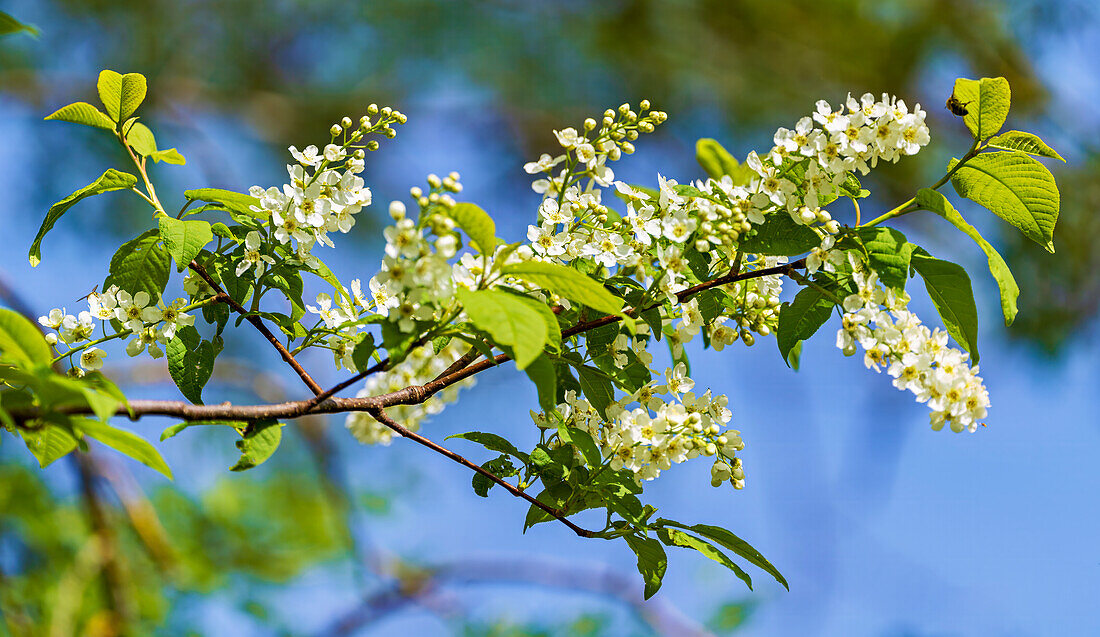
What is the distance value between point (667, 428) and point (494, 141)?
12.2 ft

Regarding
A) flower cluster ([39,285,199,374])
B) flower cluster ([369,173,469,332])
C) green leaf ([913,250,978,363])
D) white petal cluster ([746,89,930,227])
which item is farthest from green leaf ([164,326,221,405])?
green leaf ([913,250,978,363])

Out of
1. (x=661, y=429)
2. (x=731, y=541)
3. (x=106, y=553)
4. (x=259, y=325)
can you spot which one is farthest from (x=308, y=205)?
(x=106, y=553)

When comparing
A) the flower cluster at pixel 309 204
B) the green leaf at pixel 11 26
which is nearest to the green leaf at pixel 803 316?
the flower cluster at pixel 309 204

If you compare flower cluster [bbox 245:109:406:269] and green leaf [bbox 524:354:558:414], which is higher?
flower cluster [bbox 245:109:406:269]

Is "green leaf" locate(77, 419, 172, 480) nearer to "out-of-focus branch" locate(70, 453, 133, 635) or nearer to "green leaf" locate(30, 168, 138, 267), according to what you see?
"green leaf" locate(30, 168, 138, 267)

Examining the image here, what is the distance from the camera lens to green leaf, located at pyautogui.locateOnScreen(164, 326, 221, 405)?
70 centimetres

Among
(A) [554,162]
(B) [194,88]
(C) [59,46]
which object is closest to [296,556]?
(B) [194,88]

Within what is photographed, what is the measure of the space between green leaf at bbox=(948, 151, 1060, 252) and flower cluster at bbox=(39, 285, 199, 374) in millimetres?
684

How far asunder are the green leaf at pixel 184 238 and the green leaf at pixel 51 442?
0.49ft

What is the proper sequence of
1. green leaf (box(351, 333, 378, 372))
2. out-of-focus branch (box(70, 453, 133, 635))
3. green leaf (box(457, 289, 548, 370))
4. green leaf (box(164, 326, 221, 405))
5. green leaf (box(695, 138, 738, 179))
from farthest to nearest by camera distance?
out-of-focus branch (box(70, 453, 133, 635)) < green leaf (box(695, 138, 738, 179)) < green leaf (box(164, 326, 221, 405)) < green leaf (box(351, 333, 378, 372)) < green leaf (box(457, 289, 548, 370))

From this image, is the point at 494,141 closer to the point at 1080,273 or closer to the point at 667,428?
the point at 1080,273

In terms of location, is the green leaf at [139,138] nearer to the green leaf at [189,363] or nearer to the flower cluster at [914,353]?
the green leaf at [189,363]

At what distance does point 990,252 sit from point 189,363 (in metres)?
0.68

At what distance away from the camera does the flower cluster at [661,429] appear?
69cm
